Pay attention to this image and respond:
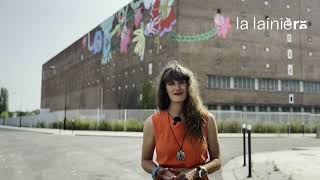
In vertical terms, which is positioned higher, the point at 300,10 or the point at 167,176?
the point at 300,10

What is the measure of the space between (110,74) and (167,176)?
3214 inches

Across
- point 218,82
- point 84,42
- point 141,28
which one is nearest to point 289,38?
point 218,82

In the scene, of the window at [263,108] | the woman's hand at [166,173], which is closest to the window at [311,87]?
the window at [263,108]

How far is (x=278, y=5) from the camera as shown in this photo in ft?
227

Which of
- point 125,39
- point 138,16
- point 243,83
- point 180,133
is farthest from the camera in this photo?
point 125,39

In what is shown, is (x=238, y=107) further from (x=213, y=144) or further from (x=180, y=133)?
(x=180, y=133)

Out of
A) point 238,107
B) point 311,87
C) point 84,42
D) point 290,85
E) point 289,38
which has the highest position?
point 84,42

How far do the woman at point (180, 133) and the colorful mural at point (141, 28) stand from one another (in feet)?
192

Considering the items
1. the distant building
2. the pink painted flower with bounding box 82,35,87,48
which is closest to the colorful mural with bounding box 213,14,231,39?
the distant building

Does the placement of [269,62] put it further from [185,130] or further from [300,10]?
[185,130]

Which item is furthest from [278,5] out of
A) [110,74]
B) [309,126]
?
[110,74]

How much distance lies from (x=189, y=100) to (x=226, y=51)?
61.7 m

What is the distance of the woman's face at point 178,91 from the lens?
3299mm

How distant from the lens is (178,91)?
10.8 ft
